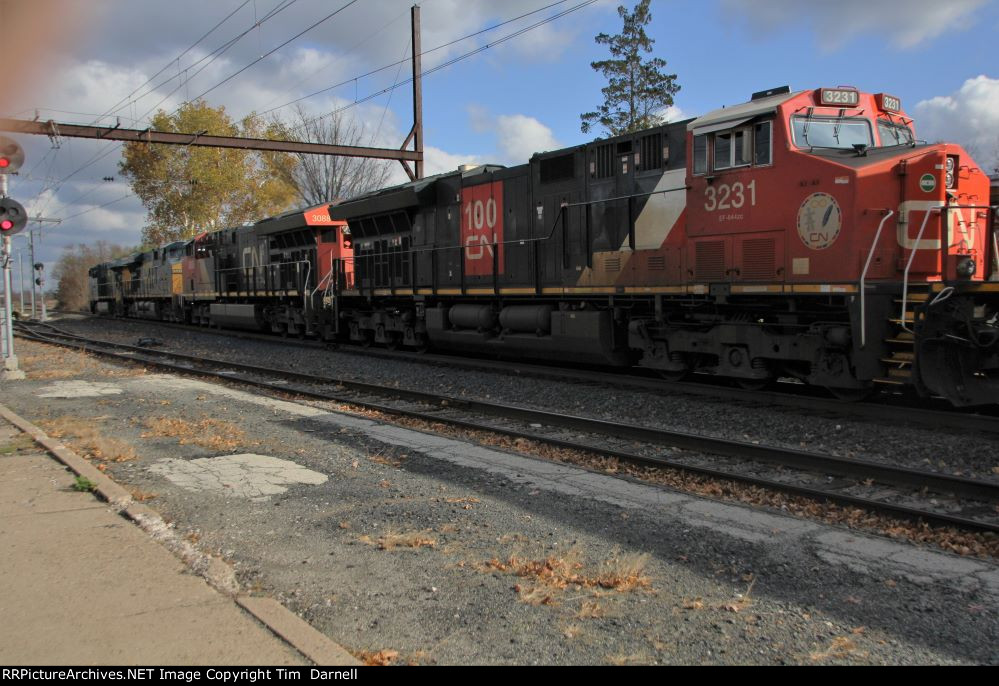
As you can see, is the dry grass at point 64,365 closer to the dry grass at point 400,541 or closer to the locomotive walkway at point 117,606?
the locomotive walkway at point 117,606

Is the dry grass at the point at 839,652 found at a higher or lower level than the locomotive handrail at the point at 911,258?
lower

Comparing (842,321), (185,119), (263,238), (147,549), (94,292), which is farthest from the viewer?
(94,292)

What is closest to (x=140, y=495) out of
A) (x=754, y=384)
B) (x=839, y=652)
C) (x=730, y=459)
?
(x=839, y=652)

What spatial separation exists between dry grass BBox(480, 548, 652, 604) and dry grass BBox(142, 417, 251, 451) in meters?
4.70

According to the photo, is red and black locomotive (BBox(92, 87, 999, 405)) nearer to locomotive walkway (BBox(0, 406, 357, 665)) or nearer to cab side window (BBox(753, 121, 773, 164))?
cab side window (BBox(753, 121, 773, 164))

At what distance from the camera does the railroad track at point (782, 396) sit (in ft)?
27.0

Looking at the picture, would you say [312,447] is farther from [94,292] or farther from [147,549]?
[94,292]

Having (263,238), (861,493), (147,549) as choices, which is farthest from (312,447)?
(263,238)

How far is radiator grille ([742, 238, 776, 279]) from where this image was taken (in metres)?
9.66

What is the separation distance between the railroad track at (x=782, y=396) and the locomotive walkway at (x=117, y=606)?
761 cm

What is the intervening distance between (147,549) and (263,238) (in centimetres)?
2267

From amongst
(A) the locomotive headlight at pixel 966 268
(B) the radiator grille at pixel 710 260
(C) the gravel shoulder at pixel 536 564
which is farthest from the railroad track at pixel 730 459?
(B) the radiator grille at pixel 710 260

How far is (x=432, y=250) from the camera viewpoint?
16.8 metres

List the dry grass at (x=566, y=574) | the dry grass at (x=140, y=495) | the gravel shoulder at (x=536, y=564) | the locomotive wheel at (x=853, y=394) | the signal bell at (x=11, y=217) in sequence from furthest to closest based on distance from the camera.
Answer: the signal bell at (x=11, y=217) < the locomotive wheel at (x=853, y=394) < the dry grass at (x=140, y=495) < the dry grass at (x=566, y=574) < the gravel shoulder at (x=536, y=564)
